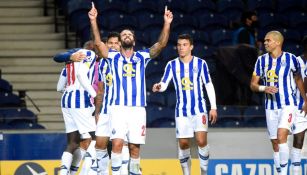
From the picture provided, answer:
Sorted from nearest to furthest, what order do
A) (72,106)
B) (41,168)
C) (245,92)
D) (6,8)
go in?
1. (72,106)
2. (41,168)
3. (245,92)
4. (6,8)

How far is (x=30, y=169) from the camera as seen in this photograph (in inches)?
711

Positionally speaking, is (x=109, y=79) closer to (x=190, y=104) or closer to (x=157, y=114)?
(x=190, y=104)

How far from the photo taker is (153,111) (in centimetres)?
1873

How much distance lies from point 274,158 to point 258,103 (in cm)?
251

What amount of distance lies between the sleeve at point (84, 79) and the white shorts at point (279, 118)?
93.7 inches

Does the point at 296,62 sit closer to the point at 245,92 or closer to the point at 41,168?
the point at 245,92

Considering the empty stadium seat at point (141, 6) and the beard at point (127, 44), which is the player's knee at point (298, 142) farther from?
the empty stadium seat at point (141, 6)

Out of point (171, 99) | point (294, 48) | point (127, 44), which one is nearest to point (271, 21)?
point (294, 48)

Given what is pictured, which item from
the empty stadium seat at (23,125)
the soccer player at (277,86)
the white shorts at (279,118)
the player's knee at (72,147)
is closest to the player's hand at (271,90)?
the soccer player at (277,86)

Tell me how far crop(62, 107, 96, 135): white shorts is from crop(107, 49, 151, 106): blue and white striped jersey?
102 cm

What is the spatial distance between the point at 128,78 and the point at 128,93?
0.19 metres

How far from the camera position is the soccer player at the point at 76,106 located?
16.8 m

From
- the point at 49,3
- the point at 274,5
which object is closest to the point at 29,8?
the point at 49,3

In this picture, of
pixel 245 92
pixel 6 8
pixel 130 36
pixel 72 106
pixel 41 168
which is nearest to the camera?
pixel 130 36
